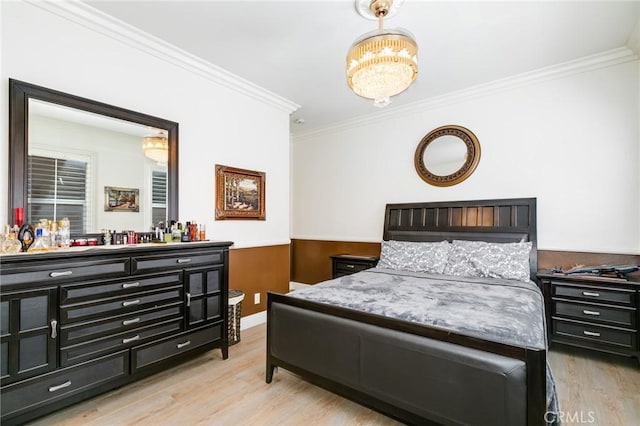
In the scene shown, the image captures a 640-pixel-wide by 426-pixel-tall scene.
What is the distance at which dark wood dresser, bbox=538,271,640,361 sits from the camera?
8.57 ft

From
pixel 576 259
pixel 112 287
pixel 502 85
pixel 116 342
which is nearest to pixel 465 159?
pixel 502 85

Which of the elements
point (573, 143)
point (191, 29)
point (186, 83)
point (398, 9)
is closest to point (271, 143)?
point (186, 83)

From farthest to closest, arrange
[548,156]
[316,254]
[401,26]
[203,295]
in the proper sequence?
[316,254] → [548,156] → [203,295] → [401,26]

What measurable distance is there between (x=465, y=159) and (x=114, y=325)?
4094 mm

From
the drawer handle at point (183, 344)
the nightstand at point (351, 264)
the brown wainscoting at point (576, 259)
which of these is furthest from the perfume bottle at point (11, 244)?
the brown wainscoting at point (576, 259)

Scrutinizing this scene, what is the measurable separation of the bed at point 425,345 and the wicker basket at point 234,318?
880mm

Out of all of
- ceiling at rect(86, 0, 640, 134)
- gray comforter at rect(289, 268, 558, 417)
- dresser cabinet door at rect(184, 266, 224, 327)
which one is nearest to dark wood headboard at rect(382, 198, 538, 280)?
gray comforter at rect(289, 268, 558, 417)

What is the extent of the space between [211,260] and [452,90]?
11.7 ft

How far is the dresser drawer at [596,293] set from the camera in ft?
8.63

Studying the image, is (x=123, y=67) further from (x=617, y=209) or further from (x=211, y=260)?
(x=617, y=209)

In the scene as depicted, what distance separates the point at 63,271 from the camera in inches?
76.7

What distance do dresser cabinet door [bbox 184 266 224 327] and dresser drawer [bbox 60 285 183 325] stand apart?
107 mm

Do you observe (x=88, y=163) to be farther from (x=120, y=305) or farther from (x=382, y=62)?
(x=382, y=62)

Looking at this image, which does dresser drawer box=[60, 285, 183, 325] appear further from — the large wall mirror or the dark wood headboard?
the dark wood headboard
